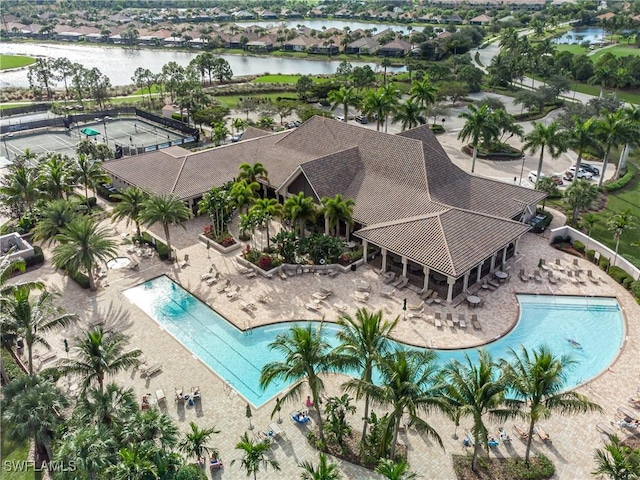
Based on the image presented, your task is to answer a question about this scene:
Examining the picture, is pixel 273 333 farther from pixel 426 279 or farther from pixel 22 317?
pixel 22 317

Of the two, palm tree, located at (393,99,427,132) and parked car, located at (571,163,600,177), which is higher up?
palm tree, located at (393,99,427,132)

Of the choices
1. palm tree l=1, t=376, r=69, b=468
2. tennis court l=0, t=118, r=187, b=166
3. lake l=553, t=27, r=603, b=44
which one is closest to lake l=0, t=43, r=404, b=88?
tennis court l=0, t=118, r=187, b=166

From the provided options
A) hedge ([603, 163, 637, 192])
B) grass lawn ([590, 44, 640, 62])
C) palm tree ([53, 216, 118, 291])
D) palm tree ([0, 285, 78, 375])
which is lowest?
hedge ([603, 163, 637, 192])

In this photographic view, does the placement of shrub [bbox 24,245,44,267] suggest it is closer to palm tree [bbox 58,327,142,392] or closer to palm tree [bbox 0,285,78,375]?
palm tree [bbox 0,285,78,375]

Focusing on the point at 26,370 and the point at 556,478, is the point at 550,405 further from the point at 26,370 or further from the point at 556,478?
the point at 26,370

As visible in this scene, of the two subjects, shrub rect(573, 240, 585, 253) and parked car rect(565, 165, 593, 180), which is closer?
shrub rect(573, 240, 585, 253)

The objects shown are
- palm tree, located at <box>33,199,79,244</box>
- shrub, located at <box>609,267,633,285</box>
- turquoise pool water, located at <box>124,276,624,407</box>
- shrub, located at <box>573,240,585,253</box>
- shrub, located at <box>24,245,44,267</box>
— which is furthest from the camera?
shrub, located at <box>573,240,585,253</box>

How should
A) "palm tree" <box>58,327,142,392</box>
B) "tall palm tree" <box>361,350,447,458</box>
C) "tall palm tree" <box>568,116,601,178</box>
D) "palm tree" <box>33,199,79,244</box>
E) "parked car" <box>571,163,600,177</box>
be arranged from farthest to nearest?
"parked car" <box>571,163,600,177</box>
"tall palm tree" <box>568,116,601,178</box>
"palm tree" <box>33,199,79,244</box>
"palm tree" <box>58,327,142,392</box>
"tall palm tree" <box>361,350,447,458</box>

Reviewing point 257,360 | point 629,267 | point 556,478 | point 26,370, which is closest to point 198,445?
point 257,360

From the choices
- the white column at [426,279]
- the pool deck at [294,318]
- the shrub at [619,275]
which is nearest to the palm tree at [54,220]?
the pool deck at [294,318]
